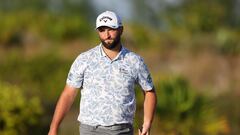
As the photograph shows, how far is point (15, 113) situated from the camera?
13.9m

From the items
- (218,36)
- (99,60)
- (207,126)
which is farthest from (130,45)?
(99,60)

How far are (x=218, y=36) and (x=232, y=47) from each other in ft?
7.18

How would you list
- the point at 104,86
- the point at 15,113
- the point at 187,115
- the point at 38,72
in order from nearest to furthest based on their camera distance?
the point at 104,86 → the point at 15,113 → the point at 187,115 → the point at 38,72

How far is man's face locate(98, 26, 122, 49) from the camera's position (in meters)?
7.07

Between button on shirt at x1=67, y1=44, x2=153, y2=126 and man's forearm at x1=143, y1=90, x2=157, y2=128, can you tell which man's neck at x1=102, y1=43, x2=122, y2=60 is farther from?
man's forearm at x1=143, y1=90, x2=157, y2=128

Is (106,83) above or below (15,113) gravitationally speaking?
above

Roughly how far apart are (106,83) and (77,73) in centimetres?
26

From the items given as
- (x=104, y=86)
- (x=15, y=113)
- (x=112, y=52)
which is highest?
(x=112, y=52)

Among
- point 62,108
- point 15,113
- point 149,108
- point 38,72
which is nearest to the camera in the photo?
point 62,108

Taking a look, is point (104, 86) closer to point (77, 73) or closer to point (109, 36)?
point (77, 73)

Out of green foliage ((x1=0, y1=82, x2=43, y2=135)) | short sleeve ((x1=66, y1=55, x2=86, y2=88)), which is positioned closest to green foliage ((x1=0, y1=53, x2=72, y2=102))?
green foliage ((x1=0, y1=82, x2=43, y2=135))

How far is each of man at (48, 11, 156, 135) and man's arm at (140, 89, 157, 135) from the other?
0.48 feet

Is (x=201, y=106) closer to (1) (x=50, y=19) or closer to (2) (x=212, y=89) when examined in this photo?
(2) (x=212, y=89)

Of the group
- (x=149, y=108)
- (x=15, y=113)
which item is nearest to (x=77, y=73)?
(x=149, y=108)
